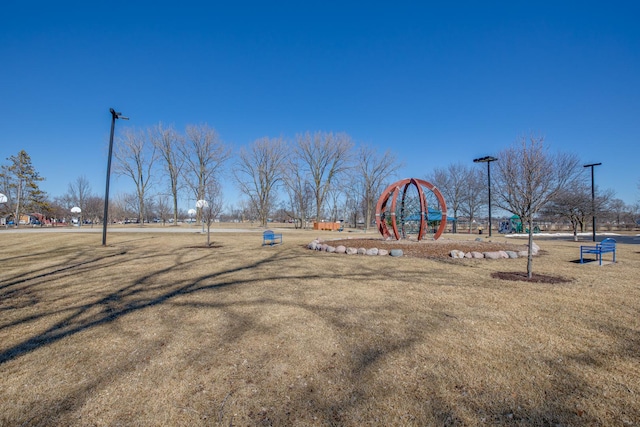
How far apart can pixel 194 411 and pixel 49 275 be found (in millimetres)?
8421

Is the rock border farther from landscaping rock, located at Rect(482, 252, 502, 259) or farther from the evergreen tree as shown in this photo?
the evergreen tree

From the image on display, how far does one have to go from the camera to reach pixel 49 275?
826 cm

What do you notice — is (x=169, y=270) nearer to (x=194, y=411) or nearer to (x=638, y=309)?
(x=194, y=411)

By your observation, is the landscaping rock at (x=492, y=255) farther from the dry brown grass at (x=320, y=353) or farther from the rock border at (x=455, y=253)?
the dry brown grass at (x=320, y=353)

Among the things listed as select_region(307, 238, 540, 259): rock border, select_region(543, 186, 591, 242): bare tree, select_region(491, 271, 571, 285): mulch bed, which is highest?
select_region(543, 186, 591, 242): bare tree

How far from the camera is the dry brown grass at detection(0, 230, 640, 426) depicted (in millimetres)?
2586

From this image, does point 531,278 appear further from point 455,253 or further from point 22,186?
point 22,186

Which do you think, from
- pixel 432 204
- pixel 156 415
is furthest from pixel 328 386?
pixel 432 204

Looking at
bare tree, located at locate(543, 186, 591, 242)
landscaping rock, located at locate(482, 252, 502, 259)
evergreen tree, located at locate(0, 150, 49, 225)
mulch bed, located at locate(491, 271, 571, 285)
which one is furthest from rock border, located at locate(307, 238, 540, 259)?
evergreen tree, located at locate(0, 150, 49, 225)

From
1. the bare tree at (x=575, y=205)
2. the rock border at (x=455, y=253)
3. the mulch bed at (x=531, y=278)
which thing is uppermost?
the bare tree at (x=575, y=205)

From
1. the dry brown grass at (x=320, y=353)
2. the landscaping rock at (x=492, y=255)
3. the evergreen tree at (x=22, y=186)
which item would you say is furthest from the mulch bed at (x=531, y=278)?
the evergreen tree at (x=22, y=186)

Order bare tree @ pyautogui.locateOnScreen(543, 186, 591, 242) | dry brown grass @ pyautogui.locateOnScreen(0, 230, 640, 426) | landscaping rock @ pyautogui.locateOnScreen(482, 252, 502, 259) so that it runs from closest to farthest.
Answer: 1. dry brown grass @ pyautogui.locateOnScreen(0, 230, 640, 426)
2. landscaping rock @ pyautogui.locateOnScreen(482, 252, 502, 259)
3. bare tree @ pyautogui.locateOnScreen(543, 186, 591, 242)

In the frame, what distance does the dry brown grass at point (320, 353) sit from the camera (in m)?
2.59

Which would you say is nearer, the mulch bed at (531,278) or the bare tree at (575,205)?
the mulch bed at (531,278)
